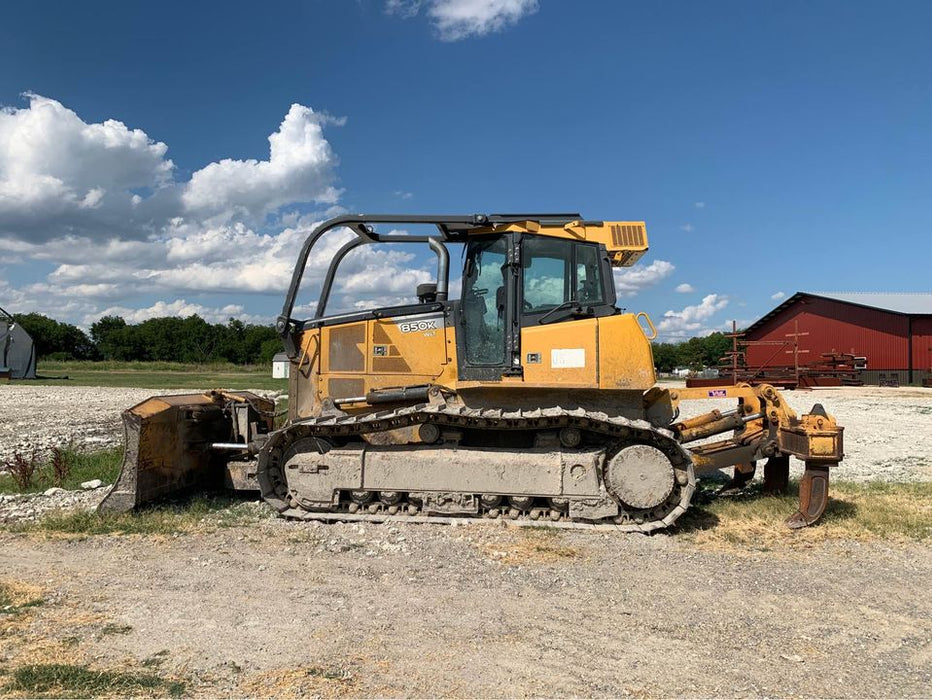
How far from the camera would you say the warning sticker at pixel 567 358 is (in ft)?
24.6

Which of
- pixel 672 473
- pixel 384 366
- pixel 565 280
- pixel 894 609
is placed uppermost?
pixel 565 280

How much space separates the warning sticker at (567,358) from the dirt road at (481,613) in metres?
1.75

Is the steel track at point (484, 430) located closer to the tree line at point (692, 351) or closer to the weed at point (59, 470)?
the weed at point (59, 470)

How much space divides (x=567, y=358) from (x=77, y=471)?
7.38 metres

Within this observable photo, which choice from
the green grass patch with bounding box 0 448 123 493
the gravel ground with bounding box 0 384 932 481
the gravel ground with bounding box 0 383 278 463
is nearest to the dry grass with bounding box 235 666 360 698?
the green grass patch with bounding box 0 448 123 493

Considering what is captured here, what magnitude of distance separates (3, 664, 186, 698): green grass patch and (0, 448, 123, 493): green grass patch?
19.9 feet

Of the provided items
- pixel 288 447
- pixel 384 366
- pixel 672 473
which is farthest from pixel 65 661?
pixel 672 473

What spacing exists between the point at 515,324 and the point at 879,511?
4.50 m

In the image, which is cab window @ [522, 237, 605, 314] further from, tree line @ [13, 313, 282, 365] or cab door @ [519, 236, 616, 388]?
tree line @ [13, 313, 282, 365]

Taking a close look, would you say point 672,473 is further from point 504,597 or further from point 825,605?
point 504,597

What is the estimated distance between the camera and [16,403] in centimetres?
2208

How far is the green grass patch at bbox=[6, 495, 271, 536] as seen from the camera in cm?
715

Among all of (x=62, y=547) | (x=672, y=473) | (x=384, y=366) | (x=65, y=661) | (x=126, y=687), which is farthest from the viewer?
(x=384, y=366)

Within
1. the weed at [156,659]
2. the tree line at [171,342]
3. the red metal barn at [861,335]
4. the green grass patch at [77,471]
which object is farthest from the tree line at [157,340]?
the weed at [156,659]
